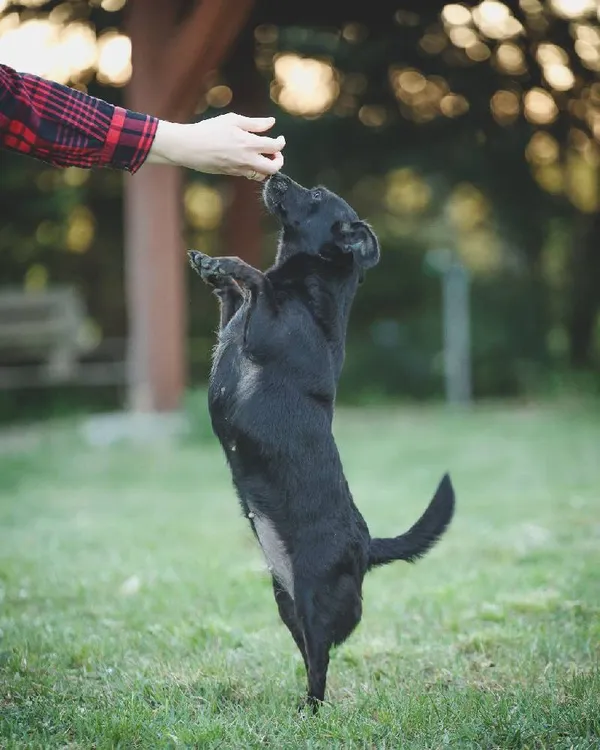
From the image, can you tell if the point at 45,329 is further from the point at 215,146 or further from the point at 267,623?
the point at 215,146

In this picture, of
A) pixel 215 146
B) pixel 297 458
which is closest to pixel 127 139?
pixel 215 146

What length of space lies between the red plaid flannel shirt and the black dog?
91cm

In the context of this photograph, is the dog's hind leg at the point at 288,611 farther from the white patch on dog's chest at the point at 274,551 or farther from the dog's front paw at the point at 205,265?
the dog's front paw at the point at 205,265

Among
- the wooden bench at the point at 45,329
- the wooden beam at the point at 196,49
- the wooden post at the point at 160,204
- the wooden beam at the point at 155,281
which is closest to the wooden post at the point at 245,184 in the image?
the wooden post at the point at 160,204

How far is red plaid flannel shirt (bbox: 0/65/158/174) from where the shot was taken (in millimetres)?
2025

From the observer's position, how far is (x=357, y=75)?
40.6 feet

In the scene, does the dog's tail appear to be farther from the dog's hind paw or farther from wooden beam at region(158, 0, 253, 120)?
wooden beam at region(158, 0, 253, 120)

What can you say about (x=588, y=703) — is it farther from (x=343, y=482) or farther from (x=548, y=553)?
(x=548, y=553)

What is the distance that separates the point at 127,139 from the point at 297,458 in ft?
3.75

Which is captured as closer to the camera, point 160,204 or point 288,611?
point 288,611

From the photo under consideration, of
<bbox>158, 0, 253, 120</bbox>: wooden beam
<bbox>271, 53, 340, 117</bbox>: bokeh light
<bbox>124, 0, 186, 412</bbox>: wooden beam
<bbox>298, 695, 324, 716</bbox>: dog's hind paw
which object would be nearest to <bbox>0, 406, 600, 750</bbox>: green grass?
<bbox>298, 695, 324, 716</bbox>: dog's hind paw

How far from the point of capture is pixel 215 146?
2.21m

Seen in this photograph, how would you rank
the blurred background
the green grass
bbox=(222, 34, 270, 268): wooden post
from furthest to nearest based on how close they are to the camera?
bbox=(222, 34, 270, 268): wooden post, the blurred background, the green grass

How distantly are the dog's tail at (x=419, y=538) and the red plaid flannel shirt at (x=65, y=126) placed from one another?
5.01 feet
